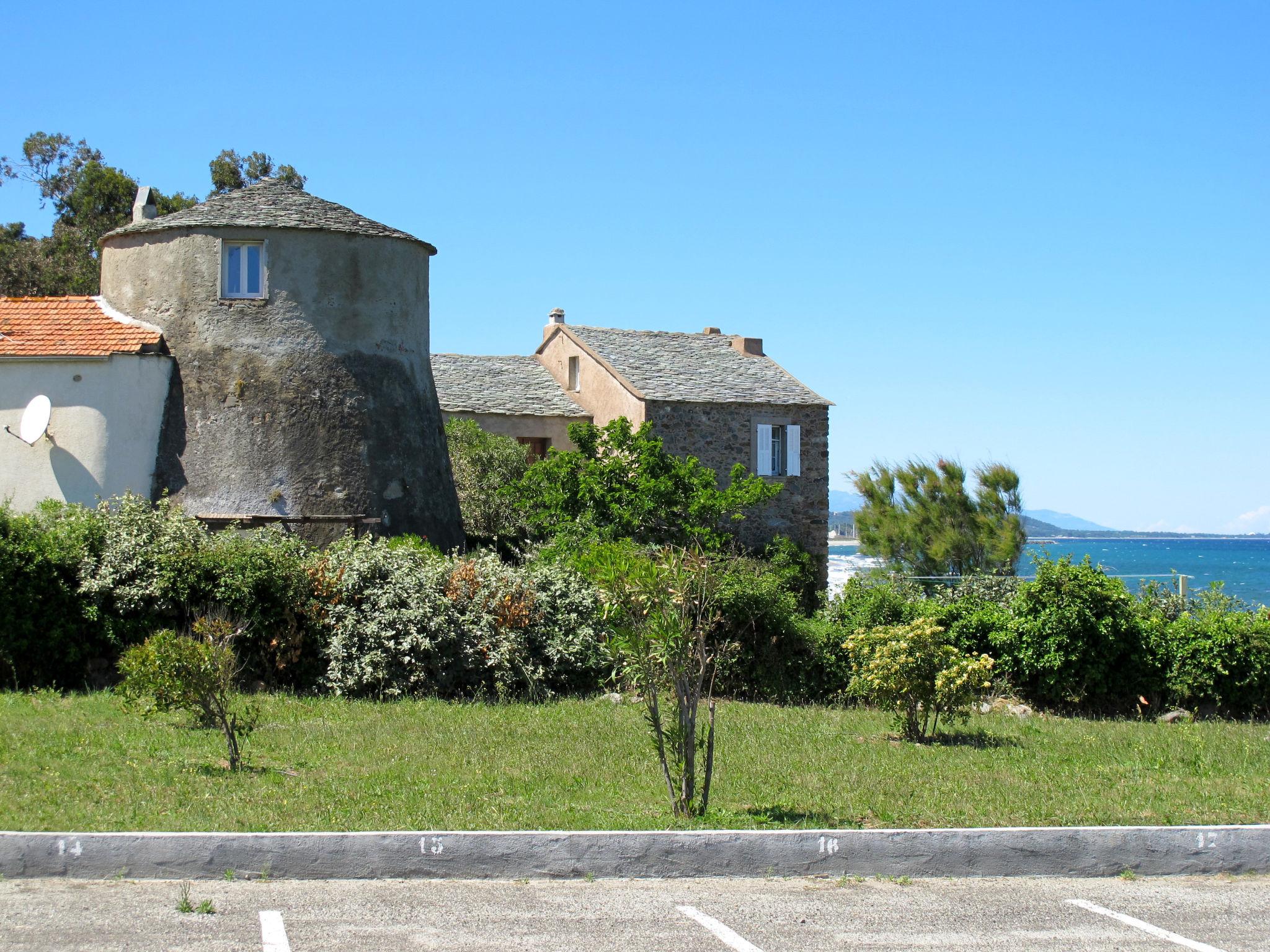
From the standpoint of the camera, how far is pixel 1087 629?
2056cm

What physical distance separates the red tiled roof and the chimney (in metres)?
2.97

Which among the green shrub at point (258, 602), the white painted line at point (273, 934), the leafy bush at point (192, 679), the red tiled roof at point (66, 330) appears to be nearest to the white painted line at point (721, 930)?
the white painted line at point (273, 934)

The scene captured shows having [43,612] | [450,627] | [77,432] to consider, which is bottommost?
[450,627]

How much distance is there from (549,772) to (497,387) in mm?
28219

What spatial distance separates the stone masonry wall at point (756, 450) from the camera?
122 feet

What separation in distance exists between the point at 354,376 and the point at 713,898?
→ 16.2 metres

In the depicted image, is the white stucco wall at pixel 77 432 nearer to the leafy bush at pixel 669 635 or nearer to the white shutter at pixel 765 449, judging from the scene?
the leafy bush at pixel 669 635

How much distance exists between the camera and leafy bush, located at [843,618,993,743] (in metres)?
15.4

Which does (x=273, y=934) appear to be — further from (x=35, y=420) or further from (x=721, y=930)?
(x=35, y=420)

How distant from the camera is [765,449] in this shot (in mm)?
38250

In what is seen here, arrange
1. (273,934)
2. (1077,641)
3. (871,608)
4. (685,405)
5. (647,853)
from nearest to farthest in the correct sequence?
(273,934) < (647,853) < (1077,641) < (871,608) < (685,405)

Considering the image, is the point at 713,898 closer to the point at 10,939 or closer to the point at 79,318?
the point at 10,939

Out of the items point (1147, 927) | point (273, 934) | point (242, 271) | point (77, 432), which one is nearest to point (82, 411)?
point (77, 432)

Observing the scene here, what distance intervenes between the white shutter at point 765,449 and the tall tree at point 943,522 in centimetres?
745
